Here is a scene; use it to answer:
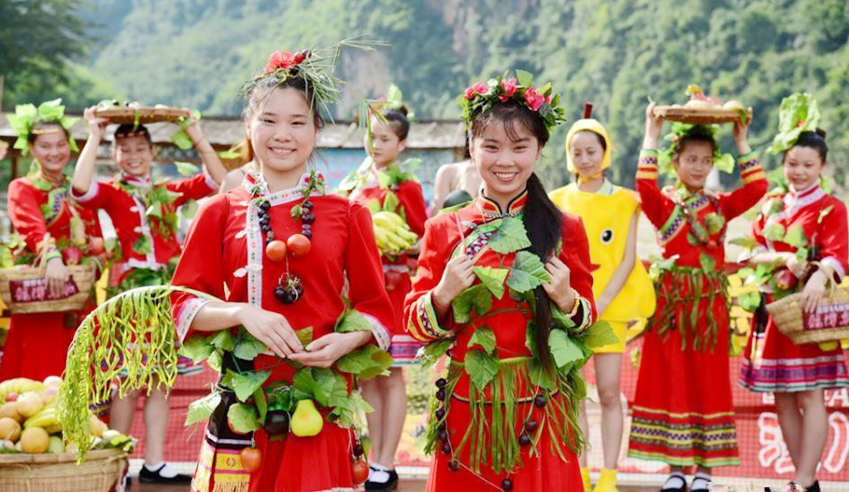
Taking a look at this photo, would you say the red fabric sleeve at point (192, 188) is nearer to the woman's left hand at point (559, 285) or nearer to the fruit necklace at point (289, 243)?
the fruit necklace at point (289, 243)

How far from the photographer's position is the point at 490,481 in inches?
129

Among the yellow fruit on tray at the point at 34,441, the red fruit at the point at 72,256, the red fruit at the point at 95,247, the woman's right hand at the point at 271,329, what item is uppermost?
the red fruit at the point at 95,247

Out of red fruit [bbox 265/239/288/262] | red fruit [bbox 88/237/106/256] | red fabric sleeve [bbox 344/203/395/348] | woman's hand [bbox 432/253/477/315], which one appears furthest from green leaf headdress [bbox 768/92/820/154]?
red fruit [bbox 88/237/106/256]

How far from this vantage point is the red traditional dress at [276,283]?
3033 millimetres

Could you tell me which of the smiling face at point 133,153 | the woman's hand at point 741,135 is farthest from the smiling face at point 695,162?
the smiling face at point 133,153

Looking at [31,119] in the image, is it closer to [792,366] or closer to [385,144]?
[385,144]

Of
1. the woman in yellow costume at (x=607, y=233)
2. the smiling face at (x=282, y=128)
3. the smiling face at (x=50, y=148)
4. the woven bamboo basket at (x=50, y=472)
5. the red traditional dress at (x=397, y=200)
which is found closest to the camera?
the smiling face at (x=282, y=128)

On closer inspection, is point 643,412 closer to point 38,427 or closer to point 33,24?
point 38,427

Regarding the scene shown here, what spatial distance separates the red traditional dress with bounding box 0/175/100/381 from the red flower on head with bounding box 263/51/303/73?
282cm

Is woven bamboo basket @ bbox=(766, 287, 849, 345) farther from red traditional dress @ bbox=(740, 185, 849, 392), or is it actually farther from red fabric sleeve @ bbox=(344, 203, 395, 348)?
red fabric sleeve @ bbox=(344, 203, 395, 348)

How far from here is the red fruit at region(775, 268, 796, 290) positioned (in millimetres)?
5395

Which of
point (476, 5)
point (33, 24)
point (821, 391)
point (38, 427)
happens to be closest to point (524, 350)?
point (38, 427)

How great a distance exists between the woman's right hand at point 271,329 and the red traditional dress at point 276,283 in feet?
0.48

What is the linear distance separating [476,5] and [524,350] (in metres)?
59.8
